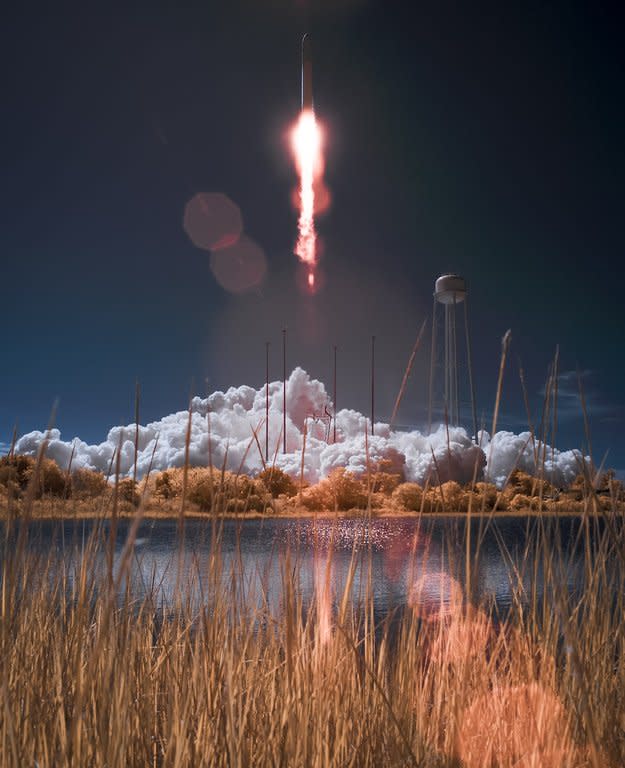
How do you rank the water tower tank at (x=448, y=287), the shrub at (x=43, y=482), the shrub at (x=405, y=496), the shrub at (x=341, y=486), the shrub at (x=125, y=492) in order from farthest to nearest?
the shrub at (x=405, y=496) → the water tower tank at (x=448, y=287) → the shrub at (x=341, y=486) → the shrub at (x=125, y=492) → the shrub at (x=43, y=482)

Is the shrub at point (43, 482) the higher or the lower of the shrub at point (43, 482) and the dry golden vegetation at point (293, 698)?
the higher

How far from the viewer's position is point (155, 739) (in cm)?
208

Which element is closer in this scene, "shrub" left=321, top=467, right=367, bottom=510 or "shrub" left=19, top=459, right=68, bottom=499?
"shrub" left=19, top=459, right=68, bottom=499

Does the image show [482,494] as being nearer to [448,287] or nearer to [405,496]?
[448,287]

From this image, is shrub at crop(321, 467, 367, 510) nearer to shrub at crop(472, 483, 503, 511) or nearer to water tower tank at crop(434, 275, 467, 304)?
shrub at crop(472, 483, 503, 511)

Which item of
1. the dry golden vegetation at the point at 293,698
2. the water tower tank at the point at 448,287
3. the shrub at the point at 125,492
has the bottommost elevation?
the dry golden vegetation at the point at 293,698

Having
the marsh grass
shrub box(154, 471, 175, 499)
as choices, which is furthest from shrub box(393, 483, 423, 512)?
the marsh grass

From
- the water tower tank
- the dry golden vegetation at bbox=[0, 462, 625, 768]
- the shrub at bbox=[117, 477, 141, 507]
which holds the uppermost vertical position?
the water tower tank

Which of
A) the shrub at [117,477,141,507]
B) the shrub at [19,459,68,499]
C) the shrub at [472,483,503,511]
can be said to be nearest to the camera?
the shrub at [19,459,68,499]

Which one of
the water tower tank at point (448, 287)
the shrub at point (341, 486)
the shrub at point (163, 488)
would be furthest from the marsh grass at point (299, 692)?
the water tower tank at point (448, 287)

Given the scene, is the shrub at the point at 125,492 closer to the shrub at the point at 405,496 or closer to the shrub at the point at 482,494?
the shrub at the point at 482,494

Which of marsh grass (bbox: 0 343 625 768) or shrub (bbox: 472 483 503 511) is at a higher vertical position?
shrub (bbox: 472 483 503 511)

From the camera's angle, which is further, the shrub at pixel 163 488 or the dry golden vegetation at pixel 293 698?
the shrub at pixel 163 488

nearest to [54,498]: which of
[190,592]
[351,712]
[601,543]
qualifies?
[190,592]
